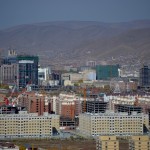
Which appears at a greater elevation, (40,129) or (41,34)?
(41,34)

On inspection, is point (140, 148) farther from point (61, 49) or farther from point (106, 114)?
point (61, 49)

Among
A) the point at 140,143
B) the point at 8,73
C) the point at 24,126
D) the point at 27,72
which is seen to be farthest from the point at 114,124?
the point at 8,73

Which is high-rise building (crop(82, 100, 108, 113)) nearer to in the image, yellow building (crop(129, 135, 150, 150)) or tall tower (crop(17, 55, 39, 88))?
yellow building (crop(129, 135, 150, 150))

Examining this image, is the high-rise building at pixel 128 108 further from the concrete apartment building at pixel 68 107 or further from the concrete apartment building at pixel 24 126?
the concrete apartment building at pixel 24 126

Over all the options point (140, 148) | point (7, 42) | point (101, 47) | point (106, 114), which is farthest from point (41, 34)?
point (140, 148)

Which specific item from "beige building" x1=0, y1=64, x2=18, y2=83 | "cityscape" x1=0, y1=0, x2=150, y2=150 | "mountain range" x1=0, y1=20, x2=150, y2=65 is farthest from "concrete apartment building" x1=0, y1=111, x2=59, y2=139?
"mountain range" x1=0, y1=20, x2=150, y2=65

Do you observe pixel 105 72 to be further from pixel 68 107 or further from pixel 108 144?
pixel 108 144
